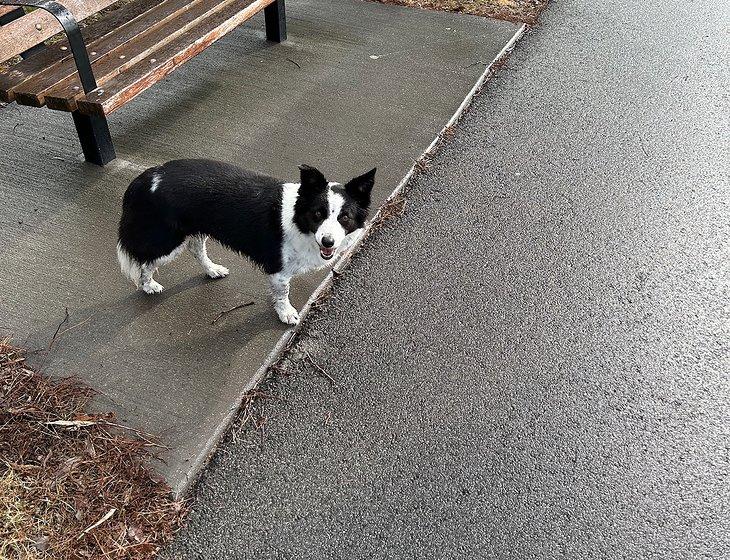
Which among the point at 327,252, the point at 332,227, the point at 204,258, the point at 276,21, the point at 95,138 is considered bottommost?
the point at 204,258

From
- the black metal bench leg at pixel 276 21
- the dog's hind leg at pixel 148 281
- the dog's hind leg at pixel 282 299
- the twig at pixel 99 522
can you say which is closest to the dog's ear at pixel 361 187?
the dog's hind leg at pixel 282 299

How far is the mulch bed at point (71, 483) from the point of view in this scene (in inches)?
97.0

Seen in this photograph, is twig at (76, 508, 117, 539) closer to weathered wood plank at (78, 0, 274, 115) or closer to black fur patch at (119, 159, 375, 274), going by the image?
black fur patch at (119, 159, 375, 274)

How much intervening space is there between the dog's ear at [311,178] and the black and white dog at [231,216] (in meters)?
0.04

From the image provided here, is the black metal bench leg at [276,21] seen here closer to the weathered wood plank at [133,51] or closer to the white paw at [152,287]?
the weathered wood plank at [133,51]

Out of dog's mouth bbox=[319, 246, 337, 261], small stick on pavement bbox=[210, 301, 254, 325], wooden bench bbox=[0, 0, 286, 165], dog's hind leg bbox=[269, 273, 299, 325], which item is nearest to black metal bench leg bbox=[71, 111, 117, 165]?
wooden bench bbox=[0, 0, 286, 165]

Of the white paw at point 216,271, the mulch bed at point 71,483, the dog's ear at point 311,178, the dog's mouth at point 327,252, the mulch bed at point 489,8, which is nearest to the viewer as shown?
the mulch bed at point 71,483

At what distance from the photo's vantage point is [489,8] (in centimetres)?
697

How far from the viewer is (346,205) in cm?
303

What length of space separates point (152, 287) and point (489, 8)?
528cm

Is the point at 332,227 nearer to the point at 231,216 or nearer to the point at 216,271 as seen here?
the point at 231,216

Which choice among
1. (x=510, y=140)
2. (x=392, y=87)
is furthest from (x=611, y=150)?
(x=392, y=87)

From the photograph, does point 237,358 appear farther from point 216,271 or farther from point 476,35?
point 476,35

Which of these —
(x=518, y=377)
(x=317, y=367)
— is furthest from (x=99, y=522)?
(x=518, y=377)
